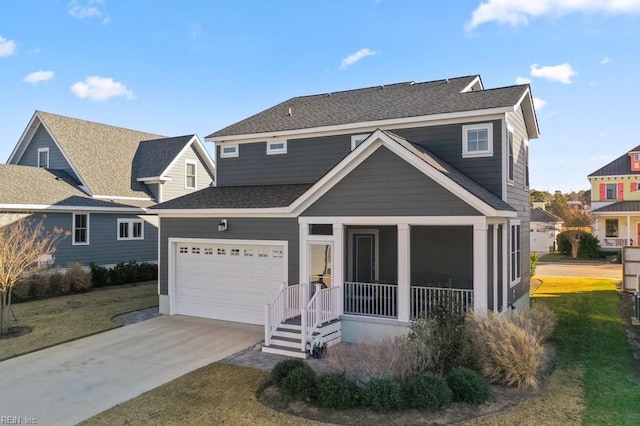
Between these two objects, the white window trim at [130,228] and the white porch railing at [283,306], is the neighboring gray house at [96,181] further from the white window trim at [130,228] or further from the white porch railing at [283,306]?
the white porch railing at [283,306]

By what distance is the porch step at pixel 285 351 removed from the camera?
10009mm

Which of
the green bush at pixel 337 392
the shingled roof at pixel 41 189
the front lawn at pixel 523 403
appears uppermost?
the shingled roof at pixel 41 189

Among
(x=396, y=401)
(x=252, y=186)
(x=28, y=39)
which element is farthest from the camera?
(x=28, y=39)

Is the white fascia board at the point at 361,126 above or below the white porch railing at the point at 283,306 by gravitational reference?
above

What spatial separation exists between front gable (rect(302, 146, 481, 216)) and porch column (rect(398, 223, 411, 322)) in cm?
50

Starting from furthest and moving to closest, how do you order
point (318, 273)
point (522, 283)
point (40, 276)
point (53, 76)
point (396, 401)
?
A: point (53, 76)
point (40, 276)
point (522, 283)
point (318, 273)
point (396, 401)

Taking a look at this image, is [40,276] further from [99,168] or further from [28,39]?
[28,39]

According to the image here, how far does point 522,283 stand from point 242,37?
1437 cm

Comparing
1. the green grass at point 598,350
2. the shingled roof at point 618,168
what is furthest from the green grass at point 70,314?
the shingled roof at point 618,168

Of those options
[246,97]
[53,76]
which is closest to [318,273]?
[246,97]

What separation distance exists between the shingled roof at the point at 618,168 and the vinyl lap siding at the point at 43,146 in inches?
1547

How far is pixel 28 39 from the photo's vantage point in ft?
63.7

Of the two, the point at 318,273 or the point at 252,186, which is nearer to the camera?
the point at 318,273

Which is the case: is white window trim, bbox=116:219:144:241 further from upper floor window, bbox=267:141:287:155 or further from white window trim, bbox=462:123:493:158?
white window trim, bbox=462:123:493:158
